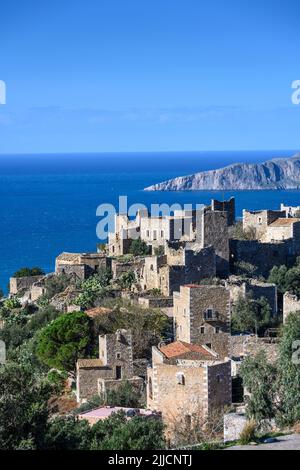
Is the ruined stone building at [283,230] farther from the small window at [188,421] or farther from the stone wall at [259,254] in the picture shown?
the small window at [188,421]

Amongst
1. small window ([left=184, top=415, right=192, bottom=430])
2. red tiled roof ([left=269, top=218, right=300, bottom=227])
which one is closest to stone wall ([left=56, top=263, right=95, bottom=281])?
red tiled roof ([left=269, top=218, right=300, bottom=227])

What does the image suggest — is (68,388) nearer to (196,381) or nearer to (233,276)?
(196,381)

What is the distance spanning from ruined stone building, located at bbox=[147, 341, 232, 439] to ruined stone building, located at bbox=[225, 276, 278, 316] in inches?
261

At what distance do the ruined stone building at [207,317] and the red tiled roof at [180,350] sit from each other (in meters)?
1.47

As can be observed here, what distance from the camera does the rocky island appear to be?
458 ft

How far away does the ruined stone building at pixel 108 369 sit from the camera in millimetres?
23672

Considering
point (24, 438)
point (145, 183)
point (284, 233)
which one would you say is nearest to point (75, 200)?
point (145, 183)

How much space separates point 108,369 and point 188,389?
340 centimetres

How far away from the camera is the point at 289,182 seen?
141 metres

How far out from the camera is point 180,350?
74.3 ft

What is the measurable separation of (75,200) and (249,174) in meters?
31.4

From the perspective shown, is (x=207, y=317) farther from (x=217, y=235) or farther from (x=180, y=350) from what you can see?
(x=217, y=235)

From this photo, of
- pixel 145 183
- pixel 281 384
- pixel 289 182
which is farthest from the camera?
pixel 145 183

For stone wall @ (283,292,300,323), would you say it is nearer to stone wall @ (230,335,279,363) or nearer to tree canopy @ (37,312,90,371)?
stone wall @ (230,335,279,363)
